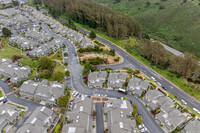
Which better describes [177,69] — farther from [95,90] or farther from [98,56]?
Result: [95,90]

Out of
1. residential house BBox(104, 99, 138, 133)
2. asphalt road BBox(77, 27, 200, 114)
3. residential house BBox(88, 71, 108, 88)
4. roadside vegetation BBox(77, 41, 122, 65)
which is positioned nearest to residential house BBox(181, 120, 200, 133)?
asphalt road BBox(77, 27, 200, 114)

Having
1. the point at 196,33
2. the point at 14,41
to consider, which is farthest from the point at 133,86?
the point at 196,33

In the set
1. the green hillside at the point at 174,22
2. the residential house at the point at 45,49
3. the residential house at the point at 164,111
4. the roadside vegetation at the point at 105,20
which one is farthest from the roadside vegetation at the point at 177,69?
the residential house at the point at 45,49

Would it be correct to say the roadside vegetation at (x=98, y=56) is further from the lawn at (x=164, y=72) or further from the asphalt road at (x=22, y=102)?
the asphalt road at (x=22, y=102)

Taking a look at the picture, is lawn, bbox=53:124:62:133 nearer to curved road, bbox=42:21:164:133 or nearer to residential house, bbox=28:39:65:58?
curved road, bbox=42:21:164:133

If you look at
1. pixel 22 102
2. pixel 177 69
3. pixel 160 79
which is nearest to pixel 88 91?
pixel 22 102

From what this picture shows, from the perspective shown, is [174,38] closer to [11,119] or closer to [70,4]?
[70,4]

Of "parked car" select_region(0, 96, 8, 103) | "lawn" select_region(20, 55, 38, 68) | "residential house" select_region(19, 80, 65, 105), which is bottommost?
"parked car" select_region(0, 96, 8, 103)
